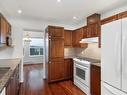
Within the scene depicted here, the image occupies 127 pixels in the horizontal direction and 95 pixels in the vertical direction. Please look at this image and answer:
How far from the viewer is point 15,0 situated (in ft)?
8.99

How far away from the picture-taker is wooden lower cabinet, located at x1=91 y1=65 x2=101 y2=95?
2.65m

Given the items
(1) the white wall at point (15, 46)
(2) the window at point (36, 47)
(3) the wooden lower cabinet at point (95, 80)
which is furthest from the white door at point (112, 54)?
(2) the window at point (36, 47)

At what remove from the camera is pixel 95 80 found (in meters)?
2.83

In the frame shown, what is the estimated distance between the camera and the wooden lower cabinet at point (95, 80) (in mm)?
2648

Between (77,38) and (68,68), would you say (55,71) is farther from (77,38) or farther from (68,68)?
(77,38)

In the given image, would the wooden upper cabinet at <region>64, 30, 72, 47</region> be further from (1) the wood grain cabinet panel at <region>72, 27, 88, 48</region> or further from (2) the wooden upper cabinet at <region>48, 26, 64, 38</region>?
(2) the wooden upper cabinet at <region>48, 26, 64, 38</region>

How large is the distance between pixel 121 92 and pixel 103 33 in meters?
1.06

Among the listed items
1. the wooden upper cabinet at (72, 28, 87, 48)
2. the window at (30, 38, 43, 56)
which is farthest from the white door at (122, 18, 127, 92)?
the window at (30, 38, 43, 56)

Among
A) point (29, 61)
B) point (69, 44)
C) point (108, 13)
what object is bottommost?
point (29, 61)

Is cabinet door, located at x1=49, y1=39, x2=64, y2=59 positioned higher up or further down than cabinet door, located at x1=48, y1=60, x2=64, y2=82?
higher up

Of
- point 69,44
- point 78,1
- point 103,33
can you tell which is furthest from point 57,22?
point 103,33

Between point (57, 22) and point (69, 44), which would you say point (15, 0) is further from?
point (69, 44)

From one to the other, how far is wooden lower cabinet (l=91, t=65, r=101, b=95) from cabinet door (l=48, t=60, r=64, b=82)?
166 centimetres

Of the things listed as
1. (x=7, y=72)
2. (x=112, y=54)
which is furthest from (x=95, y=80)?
(x=7, y=72)
